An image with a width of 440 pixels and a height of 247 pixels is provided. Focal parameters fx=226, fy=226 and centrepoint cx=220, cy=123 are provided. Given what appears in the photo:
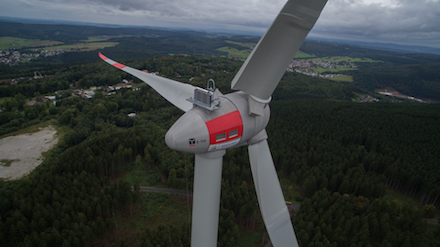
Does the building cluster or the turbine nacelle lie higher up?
the turbine nacelle

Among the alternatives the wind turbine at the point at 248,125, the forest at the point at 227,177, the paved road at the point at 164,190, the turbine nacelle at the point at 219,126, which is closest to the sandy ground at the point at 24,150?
the forest at the point at 227,177

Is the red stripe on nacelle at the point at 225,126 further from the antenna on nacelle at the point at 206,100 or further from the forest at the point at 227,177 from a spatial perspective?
the forest at the point at 227,177

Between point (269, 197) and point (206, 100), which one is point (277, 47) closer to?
point (206, 100)

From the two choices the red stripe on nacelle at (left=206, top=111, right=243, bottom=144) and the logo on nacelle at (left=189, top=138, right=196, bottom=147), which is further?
the red stripe on nacelle at (left=206, top=111, right=243, bottom=144)

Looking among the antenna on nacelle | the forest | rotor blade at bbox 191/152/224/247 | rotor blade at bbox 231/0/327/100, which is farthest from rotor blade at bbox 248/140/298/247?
the forest

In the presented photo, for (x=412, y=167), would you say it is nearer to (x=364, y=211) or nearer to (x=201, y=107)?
(x=364, y=211)

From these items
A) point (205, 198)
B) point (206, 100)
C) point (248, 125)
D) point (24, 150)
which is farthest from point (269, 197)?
point (24, 150)

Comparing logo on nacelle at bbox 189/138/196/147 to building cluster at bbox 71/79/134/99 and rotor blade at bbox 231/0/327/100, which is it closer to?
rotor blade at bbox 231/0/327/100
